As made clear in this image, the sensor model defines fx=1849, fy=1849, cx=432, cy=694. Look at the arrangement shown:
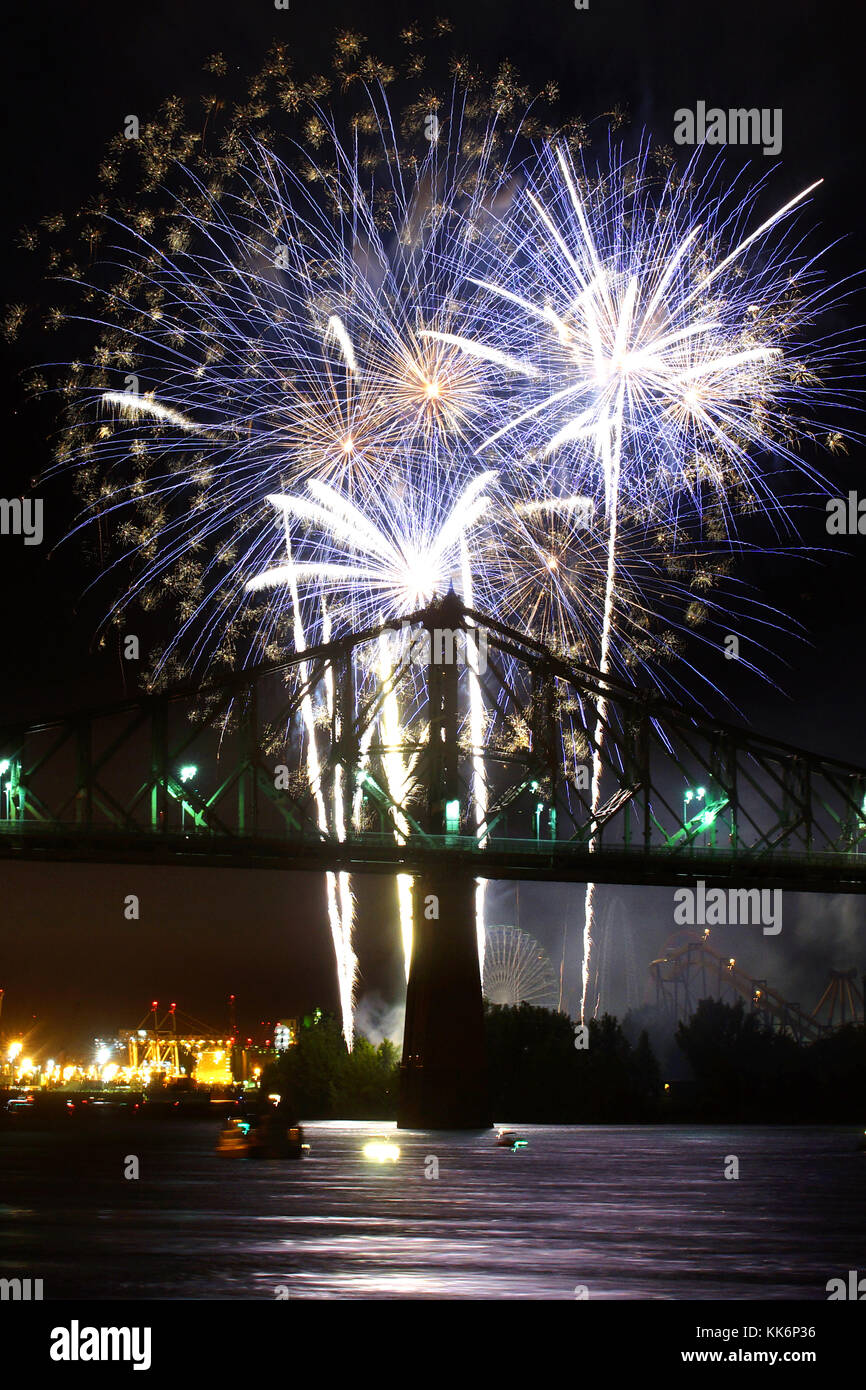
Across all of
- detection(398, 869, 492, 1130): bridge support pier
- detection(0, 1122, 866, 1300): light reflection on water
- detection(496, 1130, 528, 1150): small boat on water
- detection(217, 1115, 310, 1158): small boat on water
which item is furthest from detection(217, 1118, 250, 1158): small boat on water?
detection(496, 1130, 528, 1150): small boat on water

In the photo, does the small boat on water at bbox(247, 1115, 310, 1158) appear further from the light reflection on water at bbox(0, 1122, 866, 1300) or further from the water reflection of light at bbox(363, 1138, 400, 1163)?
the water reflection of light at bbox(363, 1138, 400, 1163)

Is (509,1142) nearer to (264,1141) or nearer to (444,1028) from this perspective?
(444,1028)

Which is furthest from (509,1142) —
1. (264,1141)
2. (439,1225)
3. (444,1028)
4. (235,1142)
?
(439,1225)

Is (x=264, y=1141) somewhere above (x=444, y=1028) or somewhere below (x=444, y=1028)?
below

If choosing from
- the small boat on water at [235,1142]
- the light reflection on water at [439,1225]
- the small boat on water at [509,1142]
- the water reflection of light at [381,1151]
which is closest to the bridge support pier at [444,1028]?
the water reflection of light at [381,1151]
